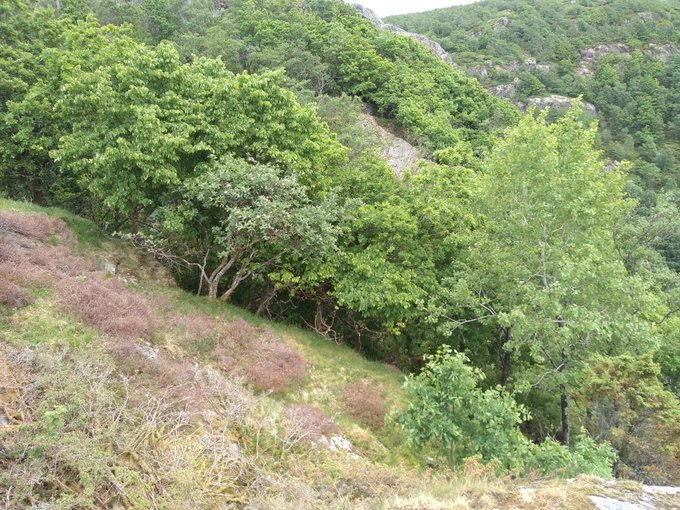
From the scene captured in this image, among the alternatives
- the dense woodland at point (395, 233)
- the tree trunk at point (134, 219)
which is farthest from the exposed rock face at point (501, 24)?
the tree trunk at point (134, 219)

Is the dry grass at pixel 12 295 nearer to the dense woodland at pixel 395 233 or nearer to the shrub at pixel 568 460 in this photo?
the dense woodland at pixel 395 233

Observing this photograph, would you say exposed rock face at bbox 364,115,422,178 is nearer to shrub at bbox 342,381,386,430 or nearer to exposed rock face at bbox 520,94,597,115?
shrub at bbox 342,381,386,430

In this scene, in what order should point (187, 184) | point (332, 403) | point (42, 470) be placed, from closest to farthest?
point (42, 470)
point (332, 403)
point (187, 184)

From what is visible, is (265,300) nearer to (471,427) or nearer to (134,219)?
(134,219)

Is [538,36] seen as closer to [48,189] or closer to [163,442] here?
[48,189]

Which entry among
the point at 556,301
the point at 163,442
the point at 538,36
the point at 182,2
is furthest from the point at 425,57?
the point at 538,36

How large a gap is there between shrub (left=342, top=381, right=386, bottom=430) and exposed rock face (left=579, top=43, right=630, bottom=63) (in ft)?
474

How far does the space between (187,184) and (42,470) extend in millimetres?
11053

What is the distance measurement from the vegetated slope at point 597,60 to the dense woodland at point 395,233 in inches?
2323

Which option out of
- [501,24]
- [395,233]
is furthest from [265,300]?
[501,24]

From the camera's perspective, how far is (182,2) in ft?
187

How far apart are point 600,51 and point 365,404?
5953 inches

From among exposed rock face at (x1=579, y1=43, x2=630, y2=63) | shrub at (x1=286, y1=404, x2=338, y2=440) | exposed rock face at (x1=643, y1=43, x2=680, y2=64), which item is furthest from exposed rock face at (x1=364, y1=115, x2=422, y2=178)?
A: exposed rock face at (x1=643, y1=43, x2=680, y2=64)

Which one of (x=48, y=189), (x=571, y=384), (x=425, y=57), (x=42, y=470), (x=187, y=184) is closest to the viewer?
(x=42, y=470)
